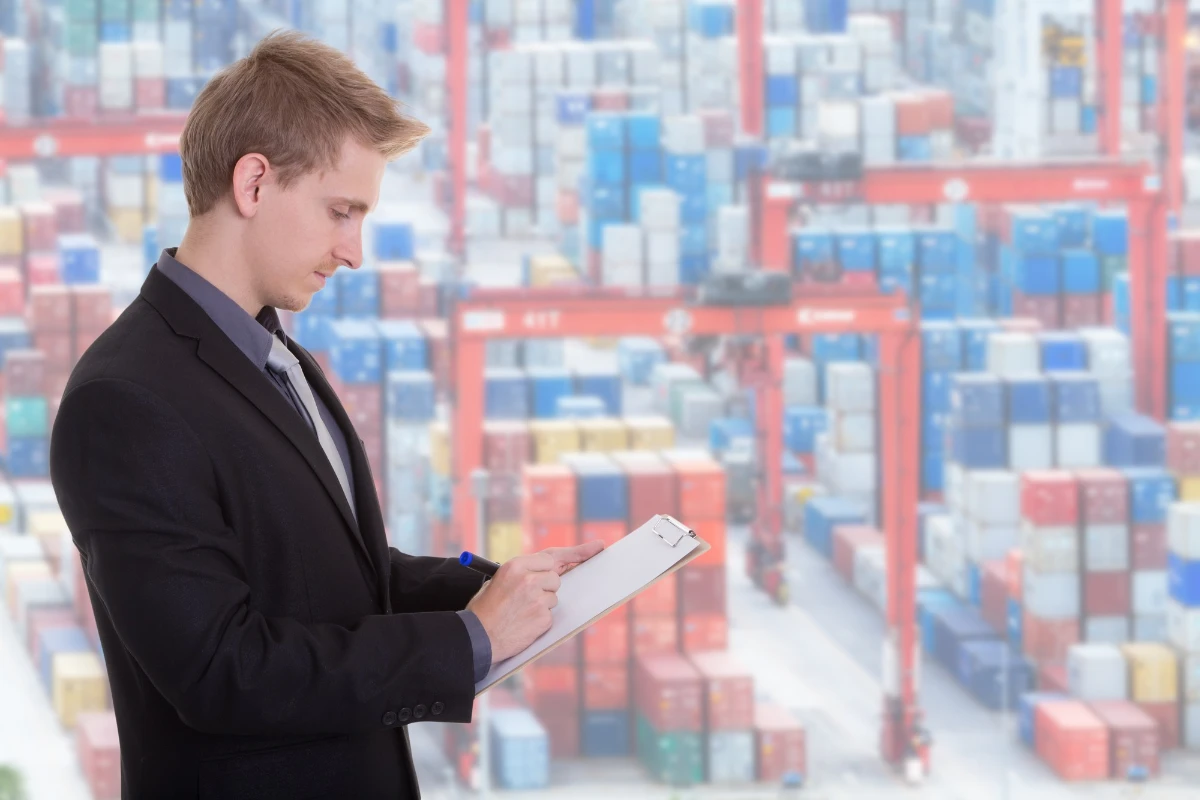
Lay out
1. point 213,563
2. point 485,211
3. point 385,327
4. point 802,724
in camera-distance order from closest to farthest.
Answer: point 213,563 < point 802,724 < point 385,327 < point 485,211

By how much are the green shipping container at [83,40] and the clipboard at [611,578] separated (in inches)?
940

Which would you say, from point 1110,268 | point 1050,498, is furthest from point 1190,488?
point 1110,268

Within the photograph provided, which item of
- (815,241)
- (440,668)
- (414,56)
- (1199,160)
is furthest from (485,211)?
(440,668)

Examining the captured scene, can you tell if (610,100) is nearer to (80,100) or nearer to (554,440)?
(554,440)

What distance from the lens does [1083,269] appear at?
2569cm

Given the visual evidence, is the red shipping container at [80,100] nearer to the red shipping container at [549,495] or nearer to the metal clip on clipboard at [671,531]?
the red shipping container at [549,495]

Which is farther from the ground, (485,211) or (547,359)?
(485,211)

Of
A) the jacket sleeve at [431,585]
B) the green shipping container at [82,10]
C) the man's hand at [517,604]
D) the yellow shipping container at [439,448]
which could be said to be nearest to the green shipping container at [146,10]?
the green shipping container at [82,10]

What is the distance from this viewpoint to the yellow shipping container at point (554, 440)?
21.4m

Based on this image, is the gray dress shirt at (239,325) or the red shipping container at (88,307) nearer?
the gray dress shirt at (239,325)

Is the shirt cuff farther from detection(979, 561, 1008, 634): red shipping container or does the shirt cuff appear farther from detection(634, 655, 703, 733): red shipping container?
detection(979, 561, 1008, 634): red shipping container

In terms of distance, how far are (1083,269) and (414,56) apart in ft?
29.2

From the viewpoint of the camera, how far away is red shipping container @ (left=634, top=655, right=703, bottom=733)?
1959cm

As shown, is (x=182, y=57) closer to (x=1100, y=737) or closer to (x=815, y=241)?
(x=815, y=241)
